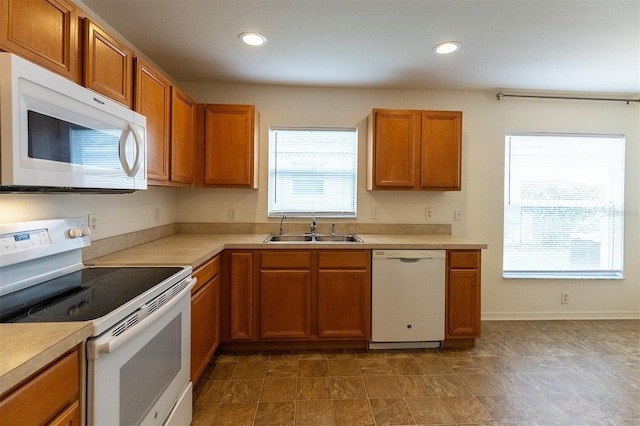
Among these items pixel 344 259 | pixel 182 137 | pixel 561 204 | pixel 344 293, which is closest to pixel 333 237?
pixel 344 259

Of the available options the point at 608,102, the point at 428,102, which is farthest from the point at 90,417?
the point at 608,102

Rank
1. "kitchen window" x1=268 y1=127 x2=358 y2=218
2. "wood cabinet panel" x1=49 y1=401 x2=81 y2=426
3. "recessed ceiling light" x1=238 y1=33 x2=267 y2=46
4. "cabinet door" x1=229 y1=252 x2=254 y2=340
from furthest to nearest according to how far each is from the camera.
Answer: "kitchen window" x1=268 y1=127 x2=358 y2=218
"cabinet door" x1=229 y1=252 x2=254 y2=340
"recessed ceiling light" x1=238 y1=33 x2=267 y2=46
"wood cabinet panel" x1=49 y1=401 x2=81 y2=426

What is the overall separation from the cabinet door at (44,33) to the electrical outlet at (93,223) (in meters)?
Result: 0.82

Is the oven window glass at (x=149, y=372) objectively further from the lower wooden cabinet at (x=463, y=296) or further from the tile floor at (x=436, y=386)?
the lower wooden cabinet at (x=463, y=296)

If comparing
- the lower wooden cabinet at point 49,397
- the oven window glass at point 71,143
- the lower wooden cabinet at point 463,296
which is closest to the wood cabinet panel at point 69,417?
the lower wooden cabinet at point 49,397

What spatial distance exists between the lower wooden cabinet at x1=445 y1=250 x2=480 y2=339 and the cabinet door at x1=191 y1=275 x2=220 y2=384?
1.82 m

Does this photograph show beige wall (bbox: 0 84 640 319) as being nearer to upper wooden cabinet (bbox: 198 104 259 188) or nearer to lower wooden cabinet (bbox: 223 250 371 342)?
upper wooden cabinet (bbox: 198 104 259 188)

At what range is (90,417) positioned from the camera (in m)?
0.93

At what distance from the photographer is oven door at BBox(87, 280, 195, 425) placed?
95 centimetres

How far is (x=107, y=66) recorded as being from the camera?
4.93ft

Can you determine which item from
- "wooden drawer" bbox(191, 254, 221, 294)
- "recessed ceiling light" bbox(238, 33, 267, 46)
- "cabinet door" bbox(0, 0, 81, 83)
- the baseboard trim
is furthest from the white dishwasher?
"cabinet door" bbox(0, 0, 81, 83)

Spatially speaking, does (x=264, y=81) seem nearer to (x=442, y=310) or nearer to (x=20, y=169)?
(x=20, y=169)

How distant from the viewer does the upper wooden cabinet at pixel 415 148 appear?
2738 millimetres

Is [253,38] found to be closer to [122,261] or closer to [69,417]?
[122,261]
